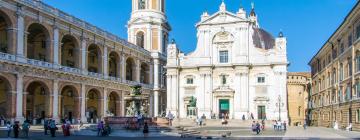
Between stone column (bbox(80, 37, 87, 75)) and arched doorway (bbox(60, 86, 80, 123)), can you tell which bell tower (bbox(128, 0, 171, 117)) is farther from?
stone column (bbox(80, 37, 87, 75))

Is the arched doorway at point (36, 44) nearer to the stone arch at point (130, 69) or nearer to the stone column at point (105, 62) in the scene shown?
the stone column at point (105, 62)

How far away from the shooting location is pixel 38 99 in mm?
61062

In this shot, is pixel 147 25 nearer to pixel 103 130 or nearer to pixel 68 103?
pixel 68 103

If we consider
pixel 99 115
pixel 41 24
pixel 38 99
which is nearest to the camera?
pixel 41 24

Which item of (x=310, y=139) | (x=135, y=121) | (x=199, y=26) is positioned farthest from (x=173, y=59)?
(x=310, y=139)

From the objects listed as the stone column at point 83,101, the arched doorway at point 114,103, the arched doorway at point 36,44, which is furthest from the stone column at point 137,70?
the arched doorway at point 36,44

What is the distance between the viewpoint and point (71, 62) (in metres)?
67.7

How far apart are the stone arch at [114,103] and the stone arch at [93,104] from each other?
2109mm

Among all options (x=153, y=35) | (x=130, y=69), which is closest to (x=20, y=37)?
(x=130, y=69)

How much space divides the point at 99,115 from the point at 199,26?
2055 cm

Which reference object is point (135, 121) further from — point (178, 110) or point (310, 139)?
point (178, 110)

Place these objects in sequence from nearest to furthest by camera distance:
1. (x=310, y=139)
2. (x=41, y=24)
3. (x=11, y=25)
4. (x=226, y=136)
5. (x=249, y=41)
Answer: (x=310, y=139), (x=226, y=136), (x=11, y=25), (x=41, y=24), (x=249, y=41)

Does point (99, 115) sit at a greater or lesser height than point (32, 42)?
lesser

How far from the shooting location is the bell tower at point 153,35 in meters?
86.4
